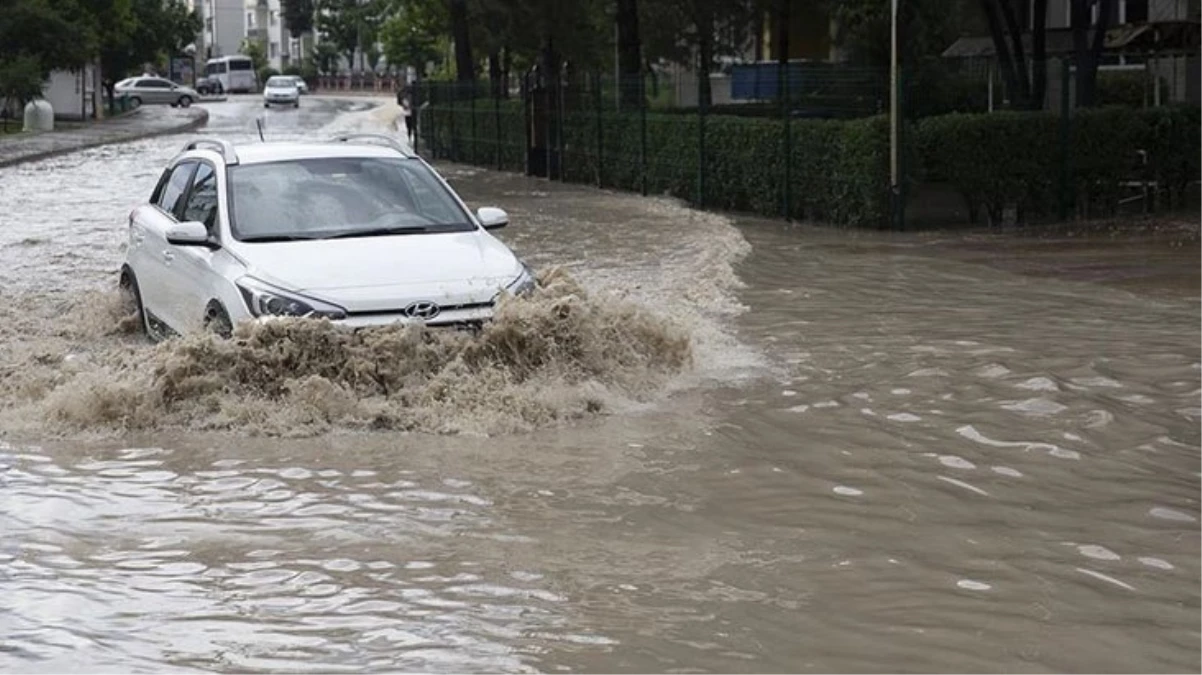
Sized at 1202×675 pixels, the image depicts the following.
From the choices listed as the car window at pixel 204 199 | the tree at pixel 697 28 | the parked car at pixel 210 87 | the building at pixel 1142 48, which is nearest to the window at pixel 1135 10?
the building at pixel 1142 48

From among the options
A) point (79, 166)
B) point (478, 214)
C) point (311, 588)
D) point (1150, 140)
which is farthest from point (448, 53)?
A: point (311, 588)

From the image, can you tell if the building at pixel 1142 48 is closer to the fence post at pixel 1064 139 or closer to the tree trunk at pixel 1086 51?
the fence post at pixel 1064 139

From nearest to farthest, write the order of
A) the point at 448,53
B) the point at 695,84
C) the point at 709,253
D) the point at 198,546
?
the point at 198,546 → the point at 709,253 → the point at 695,84 → the point at 448,53

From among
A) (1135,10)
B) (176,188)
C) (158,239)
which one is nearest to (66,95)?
(1135,10)

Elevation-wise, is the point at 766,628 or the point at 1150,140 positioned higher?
the point at 1150,140

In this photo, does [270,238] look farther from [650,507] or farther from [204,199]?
[650,507]

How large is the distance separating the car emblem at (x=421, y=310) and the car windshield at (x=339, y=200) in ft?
3.55

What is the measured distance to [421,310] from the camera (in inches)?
396

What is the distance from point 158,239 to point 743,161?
1311 centimetres

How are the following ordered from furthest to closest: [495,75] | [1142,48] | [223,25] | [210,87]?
[223,25]
[210,87]
[495,75]
[1142,48]

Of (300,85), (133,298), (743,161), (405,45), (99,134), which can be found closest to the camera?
(133,298)

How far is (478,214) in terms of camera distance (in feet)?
38.5

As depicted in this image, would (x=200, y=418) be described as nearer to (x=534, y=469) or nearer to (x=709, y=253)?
(x=534, y=469)

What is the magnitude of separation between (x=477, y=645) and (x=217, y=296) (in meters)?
4.98
